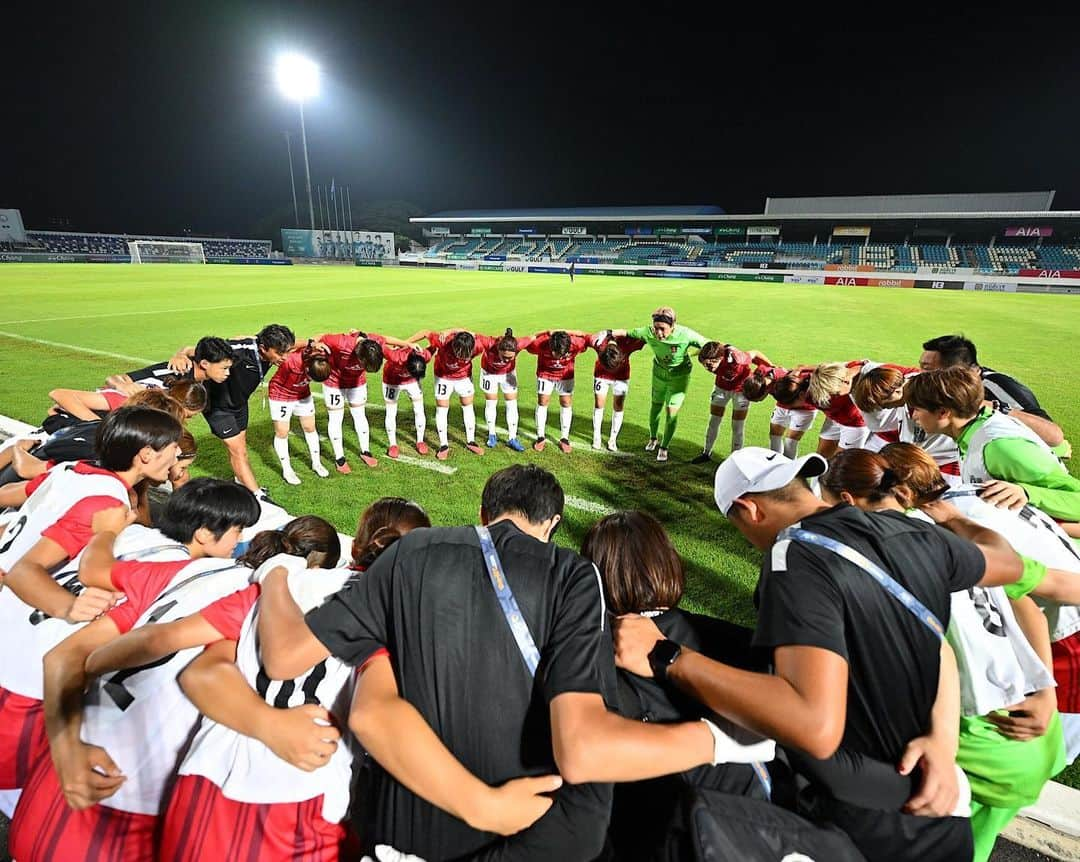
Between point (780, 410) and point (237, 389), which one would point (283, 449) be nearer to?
point (237, 389)

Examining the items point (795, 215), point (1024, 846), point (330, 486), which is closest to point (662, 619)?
point (1024, 846)

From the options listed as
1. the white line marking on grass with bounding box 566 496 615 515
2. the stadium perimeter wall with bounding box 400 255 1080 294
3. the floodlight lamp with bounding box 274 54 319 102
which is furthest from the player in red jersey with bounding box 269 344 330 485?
the floodlight lamp with bounding box 274 54 319 102

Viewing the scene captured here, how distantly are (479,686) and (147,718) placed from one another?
1218 mm

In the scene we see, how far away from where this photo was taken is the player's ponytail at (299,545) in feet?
7.75

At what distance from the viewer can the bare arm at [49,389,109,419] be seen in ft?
12.7

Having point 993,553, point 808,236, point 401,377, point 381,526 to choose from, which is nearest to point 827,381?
point 993,553

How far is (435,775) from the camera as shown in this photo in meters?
1.27

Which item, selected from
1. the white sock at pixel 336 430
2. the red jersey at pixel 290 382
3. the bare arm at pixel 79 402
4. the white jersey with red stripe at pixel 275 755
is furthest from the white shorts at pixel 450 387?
the white jersey with red stripe at pixel 275 755

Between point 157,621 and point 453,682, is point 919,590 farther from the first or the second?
point 157,621

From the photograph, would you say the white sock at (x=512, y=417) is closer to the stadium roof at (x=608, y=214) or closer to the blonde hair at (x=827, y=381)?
the blonde hair at (x=827, y=381)

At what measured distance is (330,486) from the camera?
5.85 metres

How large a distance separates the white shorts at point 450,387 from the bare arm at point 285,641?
5257 millimetres

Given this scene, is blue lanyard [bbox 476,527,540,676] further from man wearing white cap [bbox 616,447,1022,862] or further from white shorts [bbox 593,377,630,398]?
white shorts [bbox 593,377,630,398]

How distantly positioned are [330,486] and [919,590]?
18.5ft
